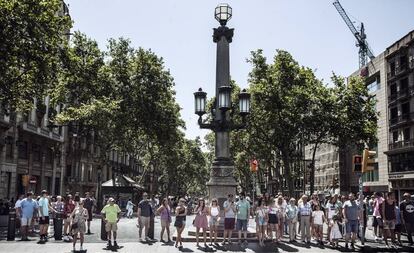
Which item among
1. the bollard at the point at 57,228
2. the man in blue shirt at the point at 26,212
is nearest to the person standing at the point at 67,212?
the bollard at the point at 57,228

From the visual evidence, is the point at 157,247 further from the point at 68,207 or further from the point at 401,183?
the point at 401,183

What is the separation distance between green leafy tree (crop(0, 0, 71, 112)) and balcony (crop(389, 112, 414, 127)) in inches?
1442

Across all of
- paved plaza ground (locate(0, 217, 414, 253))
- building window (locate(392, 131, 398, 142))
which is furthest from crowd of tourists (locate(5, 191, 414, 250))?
building window (locate(392, 131, 398, 142))

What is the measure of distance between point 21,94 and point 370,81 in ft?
147

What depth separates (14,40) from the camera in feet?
71.1

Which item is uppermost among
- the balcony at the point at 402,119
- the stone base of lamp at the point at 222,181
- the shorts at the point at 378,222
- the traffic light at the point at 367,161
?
the balcony at the point at 402,119

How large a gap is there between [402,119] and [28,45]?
3971cm

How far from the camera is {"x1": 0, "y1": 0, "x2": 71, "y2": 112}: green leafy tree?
21344 millimetres

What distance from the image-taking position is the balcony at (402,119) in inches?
1829

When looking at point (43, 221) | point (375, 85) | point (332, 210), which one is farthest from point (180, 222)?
point (375, 85)

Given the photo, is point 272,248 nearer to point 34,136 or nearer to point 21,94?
point 21,94

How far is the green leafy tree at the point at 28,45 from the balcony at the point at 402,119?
36626 mm

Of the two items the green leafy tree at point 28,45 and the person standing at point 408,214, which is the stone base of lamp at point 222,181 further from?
the green leafy tree at point 28,45

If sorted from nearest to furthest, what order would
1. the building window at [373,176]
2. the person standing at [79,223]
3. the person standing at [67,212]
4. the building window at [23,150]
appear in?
the person standing at [79,223]
the person standing at [67,212]
the building window at [23,150]
the building window at [373,176]
